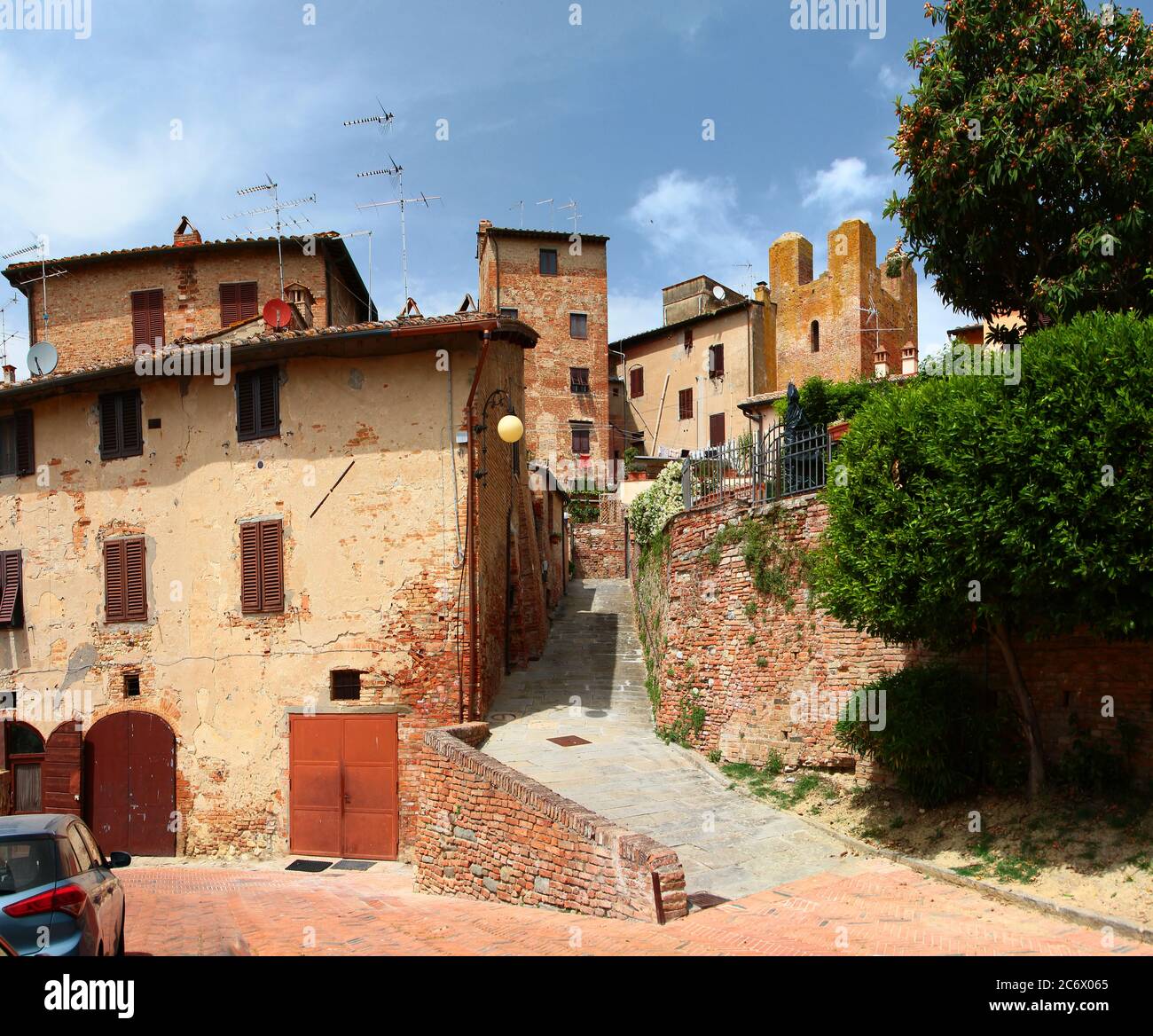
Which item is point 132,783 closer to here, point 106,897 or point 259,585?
point 259,585

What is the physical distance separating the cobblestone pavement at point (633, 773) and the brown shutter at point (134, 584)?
6.53 metres

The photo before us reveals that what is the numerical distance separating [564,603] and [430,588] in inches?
498

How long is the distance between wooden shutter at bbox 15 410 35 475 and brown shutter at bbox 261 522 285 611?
5.48 metres

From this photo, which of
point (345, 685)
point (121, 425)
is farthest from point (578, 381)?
point (345, 685)

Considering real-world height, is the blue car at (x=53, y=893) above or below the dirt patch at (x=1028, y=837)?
above

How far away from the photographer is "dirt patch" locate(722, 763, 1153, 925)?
794cm

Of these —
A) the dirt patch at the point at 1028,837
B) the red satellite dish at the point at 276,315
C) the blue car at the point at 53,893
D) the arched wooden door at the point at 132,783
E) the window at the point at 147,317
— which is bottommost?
the arched wooden door at the point at 132,783

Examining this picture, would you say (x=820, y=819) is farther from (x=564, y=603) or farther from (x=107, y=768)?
(x=564, y=603)

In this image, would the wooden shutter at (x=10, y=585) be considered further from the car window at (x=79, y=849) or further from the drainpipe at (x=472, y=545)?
the car window at (x=79, y=849)

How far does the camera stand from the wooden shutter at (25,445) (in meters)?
17.2

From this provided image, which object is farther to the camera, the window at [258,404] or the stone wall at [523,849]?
the window at [258,404]

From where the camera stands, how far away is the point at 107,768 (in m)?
15.9

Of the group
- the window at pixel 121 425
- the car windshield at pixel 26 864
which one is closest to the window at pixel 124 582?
the window at pixel 121 425

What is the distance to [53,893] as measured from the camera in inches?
246
